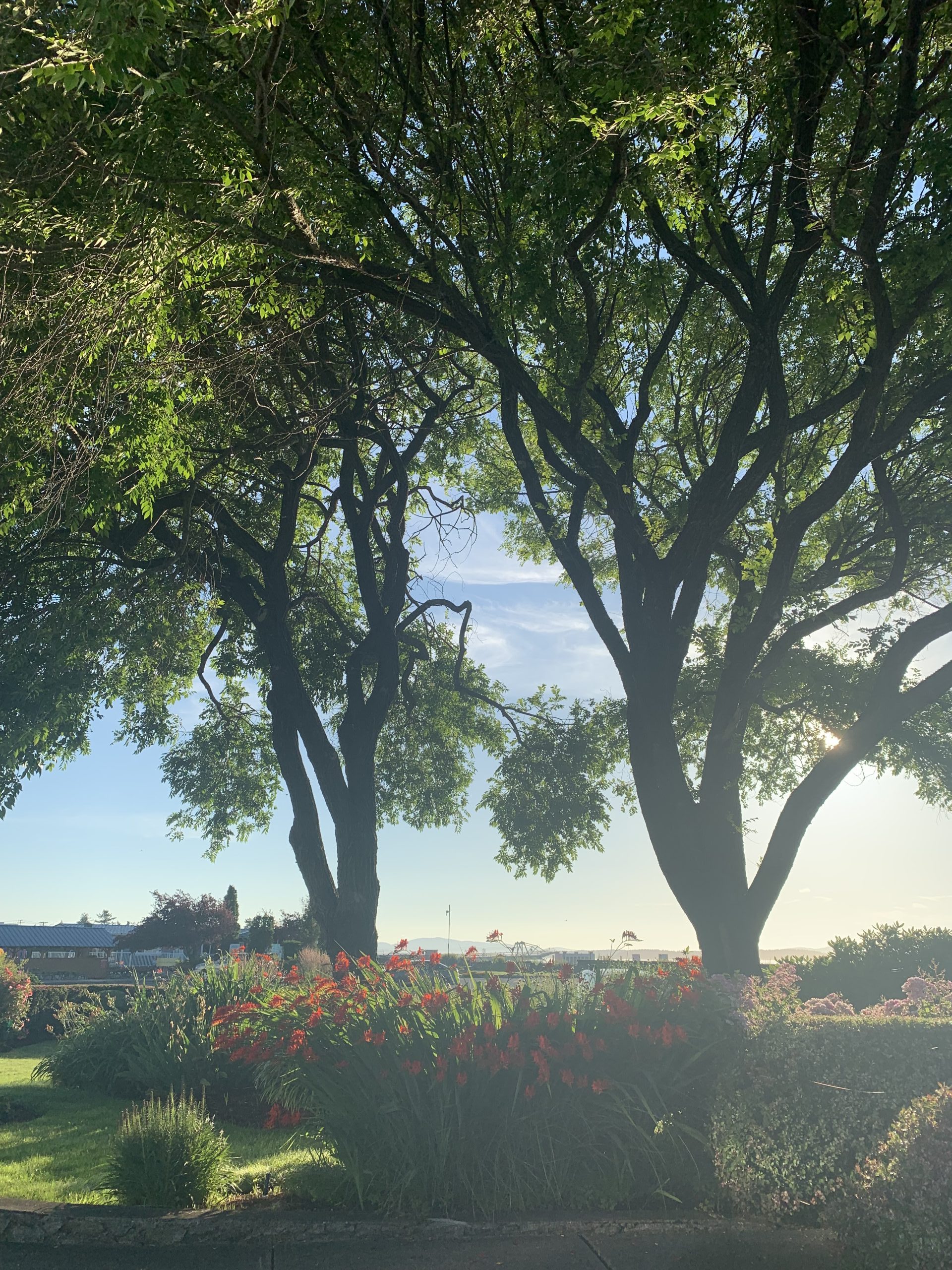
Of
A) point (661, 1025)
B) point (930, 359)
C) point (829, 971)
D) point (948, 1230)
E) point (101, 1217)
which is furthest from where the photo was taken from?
point (829, 971)

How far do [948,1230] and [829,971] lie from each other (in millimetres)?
12073

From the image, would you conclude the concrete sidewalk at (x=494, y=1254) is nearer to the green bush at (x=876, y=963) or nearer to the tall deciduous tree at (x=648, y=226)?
the tall deciduous tree at (x=648, y=226)

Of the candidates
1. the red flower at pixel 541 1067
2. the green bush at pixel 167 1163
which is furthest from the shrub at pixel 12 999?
the red flower at pixel 541 1067

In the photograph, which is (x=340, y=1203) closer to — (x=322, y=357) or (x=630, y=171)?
(x=630, y=171)

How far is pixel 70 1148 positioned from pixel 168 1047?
250 cm

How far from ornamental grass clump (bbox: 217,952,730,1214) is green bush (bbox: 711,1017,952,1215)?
402 mm

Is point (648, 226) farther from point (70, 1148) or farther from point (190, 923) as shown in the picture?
point (190, 923)

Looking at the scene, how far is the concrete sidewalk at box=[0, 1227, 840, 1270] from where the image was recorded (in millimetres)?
5035

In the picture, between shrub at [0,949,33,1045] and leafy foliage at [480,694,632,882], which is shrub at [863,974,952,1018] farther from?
shrub at [0,949,33,1045]

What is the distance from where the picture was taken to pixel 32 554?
12.8 m

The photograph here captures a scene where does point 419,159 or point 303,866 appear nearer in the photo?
point 419,159

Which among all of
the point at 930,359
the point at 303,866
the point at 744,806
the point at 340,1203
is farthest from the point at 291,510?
the point at 744,806

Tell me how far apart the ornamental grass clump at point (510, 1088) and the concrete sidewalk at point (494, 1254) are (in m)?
0.65

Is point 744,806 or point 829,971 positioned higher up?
point 744,806
